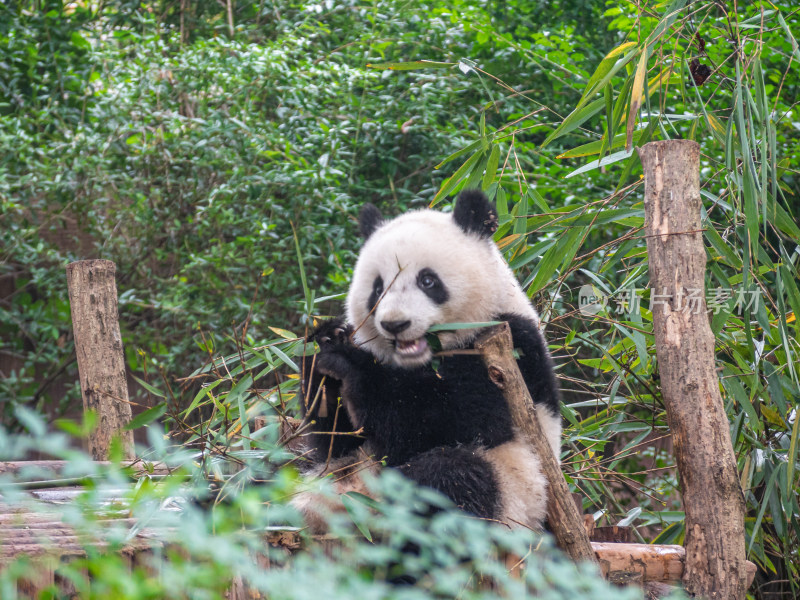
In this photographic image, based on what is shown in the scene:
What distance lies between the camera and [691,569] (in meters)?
2.20

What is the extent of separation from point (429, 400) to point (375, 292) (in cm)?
37

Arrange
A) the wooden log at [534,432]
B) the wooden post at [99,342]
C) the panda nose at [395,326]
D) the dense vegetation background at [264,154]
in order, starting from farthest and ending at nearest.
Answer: the dense vegetation background at [264,154], the wooden post at [99,342], the panda nose at [395,326], the wooden log at [534,432]

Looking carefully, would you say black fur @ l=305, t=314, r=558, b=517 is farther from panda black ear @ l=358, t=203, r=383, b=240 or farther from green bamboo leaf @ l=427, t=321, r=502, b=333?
panda black ear @ l=358, t=203, r=383, b=240

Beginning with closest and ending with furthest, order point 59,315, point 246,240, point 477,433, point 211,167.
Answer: point 477,433 → point 246,240 → point 211,167 → point 59,315

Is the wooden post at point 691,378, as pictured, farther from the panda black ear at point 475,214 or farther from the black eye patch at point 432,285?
the black eye patch at point 432,285

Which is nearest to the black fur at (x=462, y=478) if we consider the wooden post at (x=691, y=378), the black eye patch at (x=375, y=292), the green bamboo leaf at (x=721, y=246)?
the black eye patch at (x=375, y=292)

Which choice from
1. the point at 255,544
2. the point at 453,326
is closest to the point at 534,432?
the point at 453,326

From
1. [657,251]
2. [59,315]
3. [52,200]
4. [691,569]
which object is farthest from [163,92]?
[691,569]

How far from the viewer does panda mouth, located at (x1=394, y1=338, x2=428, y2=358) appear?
83.7 inches

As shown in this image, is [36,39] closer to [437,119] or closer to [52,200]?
[52,200]

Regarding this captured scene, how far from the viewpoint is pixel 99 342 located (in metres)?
2.85

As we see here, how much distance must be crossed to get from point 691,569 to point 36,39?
483cm

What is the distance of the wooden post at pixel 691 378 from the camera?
85.4 inches

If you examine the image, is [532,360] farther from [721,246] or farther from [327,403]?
[721,246]
